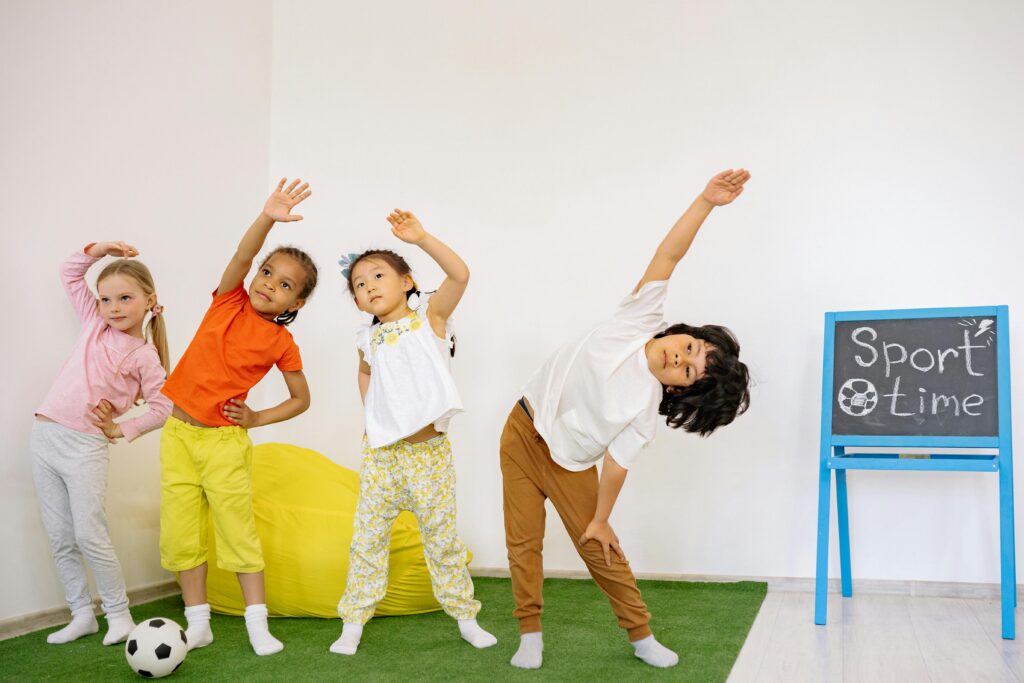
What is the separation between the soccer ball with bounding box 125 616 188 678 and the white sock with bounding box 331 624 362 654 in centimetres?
42

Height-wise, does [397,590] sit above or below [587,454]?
below

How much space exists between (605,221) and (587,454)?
1.50 metres

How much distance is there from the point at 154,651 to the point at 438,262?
3.81 feet

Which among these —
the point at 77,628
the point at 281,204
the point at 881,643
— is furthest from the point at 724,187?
the point at 77,628

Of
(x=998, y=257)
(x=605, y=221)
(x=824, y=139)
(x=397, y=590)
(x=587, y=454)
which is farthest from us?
(x=605, y=221)

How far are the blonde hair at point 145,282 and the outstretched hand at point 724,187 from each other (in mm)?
1687

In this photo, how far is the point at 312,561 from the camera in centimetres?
284

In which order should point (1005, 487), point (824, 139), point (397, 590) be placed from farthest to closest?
point (824, 139) → point (397, 590) → point (1005, 487)

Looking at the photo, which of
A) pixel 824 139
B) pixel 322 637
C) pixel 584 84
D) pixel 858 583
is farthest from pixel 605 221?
pixel 322 637

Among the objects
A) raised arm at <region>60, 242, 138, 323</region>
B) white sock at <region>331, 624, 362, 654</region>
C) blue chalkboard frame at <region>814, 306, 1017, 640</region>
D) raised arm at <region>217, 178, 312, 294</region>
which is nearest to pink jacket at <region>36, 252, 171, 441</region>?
raised arm at <region>60, 242, 138, 323</region>

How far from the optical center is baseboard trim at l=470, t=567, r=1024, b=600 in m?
3.07

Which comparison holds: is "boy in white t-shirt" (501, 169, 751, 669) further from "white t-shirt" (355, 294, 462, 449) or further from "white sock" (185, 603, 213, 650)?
"white sock" (185, 603, 213, 650)

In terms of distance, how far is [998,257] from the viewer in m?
3.14

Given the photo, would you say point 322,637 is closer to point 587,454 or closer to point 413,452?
point 413,452
